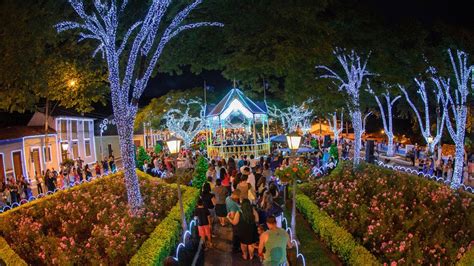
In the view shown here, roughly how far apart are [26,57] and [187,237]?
266 inches

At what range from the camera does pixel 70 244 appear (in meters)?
9.28

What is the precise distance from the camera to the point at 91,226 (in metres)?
11.3

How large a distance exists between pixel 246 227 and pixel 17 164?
75.8 ft

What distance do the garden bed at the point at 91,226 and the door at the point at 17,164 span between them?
14282 mm

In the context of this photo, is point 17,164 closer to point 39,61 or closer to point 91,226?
point 39,61

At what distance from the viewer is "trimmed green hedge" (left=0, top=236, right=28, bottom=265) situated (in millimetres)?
8727

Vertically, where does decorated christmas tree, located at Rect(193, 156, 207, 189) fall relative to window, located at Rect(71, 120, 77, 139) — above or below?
below

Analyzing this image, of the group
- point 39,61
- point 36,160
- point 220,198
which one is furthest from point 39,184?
point 220,198

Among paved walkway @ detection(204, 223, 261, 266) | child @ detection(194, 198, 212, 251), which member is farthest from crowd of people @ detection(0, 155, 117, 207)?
child @ detection(194, 198, 212, 251)

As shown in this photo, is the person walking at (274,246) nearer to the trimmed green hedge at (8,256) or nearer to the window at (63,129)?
the trimmed green hedge at (8,256)

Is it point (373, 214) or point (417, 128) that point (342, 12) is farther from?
point (417, 128)

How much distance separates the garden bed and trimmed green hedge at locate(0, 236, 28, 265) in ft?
0.14

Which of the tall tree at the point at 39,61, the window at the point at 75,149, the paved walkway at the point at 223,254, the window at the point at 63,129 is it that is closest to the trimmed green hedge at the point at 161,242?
the paved walkway at the point at 223,254

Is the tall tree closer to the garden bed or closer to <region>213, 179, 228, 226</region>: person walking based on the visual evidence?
the garden bed
